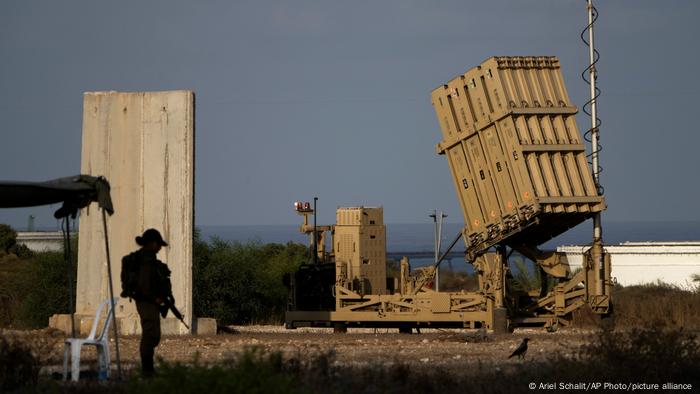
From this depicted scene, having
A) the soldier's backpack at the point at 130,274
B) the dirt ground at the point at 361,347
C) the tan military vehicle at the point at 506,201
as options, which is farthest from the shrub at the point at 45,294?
the soldier's backpack at the point at 130,274

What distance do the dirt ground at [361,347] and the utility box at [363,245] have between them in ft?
13.6

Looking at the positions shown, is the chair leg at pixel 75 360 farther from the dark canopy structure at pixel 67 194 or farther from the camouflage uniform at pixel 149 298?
the camouflage uniform at pixel 149 298

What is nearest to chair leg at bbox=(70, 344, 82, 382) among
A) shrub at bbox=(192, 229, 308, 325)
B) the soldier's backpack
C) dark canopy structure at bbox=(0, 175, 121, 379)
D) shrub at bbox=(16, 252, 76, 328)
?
dark canopy structure at bbox=(0, 175, 121, 379)

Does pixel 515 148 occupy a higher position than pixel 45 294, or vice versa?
pixel 515 148

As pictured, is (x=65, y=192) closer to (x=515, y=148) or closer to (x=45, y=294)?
(x=515, y=148)

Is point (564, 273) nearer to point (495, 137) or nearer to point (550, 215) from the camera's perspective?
point (550, 215)

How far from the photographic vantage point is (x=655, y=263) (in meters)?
55.0

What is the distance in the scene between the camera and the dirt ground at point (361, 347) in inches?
648

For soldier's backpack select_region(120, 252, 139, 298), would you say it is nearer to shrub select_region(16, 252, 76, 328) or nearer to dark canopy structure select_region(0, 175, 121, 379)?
dark canopy structure select_region(0, 175, 121, 379)

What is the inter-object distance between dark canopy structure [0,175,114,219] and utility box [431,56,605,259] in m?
10.5

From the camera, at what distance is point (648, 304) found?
28703 millimetres

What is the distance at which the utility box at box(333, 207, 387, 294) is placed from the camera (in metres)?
27.3

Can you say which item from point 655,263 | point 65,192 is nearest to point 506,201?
point 65,192

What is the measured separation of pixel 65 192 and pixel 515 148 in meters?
10.8
